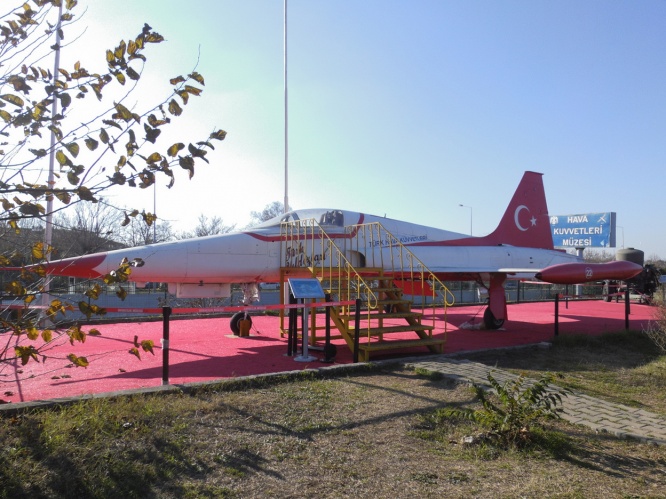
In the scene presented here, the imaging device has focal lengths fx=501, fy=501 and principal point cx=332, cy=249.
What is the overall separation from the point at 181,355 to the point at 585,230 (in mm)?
47241

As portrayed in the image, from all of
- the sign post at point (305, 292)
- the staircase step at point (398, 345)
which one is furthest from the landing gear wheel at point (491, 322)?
the sign post at point (305, 292)

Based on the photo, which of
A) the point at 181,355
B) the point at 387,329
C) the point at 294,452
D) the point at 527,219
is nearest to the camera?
the point at 294,452

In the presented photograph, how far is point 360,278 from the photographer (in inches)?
344

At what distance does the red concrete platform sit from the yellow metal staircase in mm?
504

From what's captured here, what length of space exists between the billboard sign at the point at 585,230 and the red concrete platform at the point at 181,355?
33.0 meters

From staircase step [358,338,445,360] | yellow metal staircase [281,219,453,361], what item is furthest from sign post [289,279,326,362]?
staircase step [358,338,445,360]

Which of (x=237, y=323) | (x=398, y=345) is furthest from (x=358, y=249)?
(x=398, y=345)

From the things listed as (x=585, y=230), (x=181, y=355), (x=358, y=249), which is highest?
(x=585, y=230)

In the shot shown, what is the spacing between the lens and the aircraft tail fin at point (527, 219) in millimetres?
17672

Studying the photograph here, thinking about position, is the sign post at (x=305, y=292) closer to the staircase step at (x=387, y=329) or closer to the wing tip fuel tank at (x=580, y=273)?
the staircase step at (x=387, y=329)

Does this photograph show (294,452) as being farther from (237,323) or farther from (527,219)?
(527,219)

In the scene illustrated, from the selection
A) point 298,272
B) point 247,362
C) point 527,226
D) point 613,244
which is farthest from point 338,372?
point 613,244

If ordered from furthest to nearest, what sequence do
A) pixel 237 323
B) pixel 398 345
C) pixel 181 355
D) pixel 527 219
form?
pixel 527 219, pixel 237 323, pixel 181 355, pixel 398 345

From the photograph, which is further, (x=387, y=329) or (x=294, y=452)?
(x=387, y=329)
